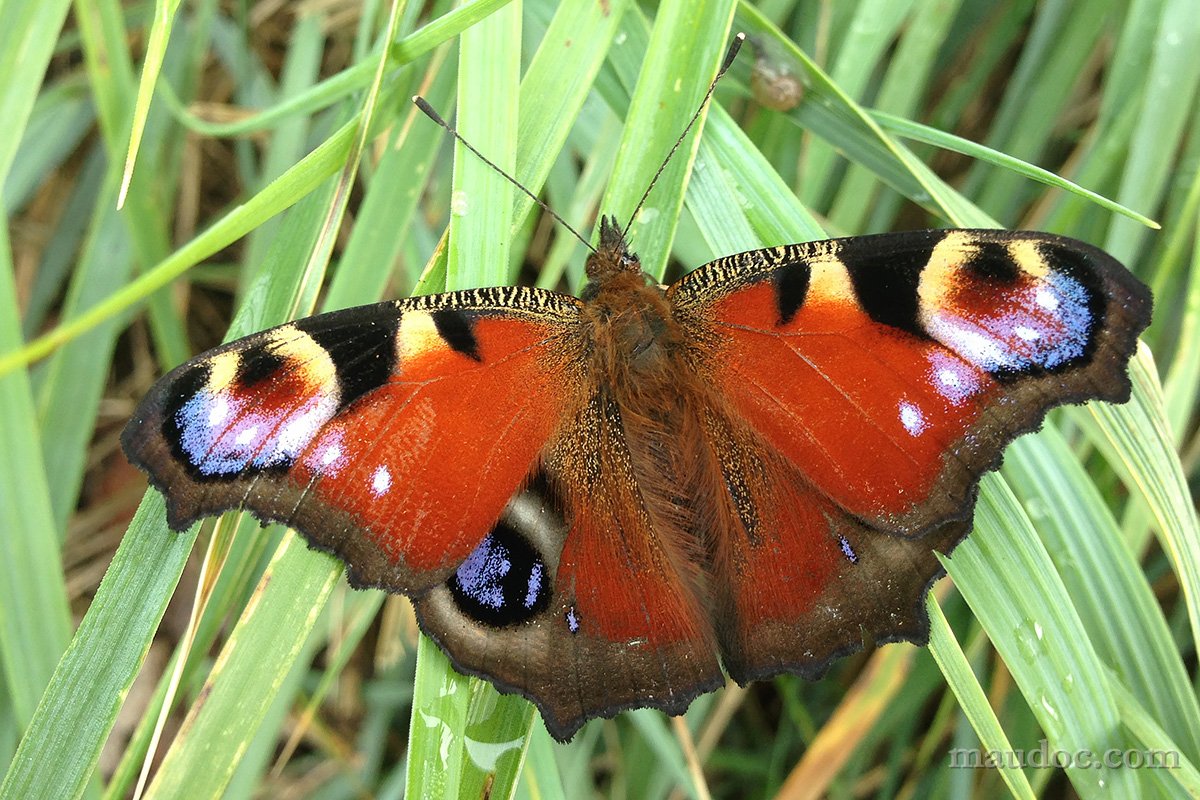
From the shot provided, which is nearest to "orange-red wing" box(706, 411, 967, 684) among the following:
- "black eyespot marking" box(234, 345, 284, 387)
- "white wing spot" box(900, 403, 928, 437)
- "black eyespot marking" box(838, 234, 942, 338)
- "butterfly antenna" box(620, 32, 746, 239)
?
"white wing spot" box(900, 403, 928, 437)

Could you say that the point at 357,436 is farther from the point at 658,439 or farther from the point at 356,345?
the point at 658,439

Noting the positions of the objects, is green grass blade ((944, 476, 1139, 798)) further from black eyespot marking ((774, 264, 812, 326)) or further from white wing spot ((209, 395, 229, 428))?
white wing spot ((209, 395, 229, 428))

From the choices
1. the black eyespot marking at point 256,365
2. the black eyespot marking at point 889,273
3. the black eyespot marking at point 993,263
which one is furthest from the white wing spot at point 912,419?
the black eyespot marking at point 256,365

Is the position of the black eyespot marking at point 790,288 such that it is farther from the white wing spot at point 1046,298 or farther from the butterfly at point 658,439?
the white wing spot at point 1046,298

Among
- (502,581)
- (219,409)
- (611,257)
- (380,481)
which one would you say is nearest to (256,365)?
(219,409)

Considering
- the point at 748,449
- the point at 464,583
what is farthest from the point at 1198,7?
the point at 464,583

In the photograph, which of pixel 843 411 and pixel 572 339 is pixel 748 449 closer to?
pixel 843 411
